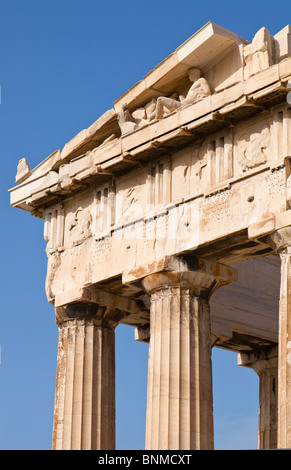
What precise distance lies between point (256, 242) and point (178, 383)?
13.2ft

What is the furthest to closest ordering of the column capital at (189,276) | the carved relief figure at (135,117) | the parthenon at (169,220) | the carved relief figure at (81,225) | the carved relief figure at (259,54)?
the carved relief figure at (81,225), the carved relief figure at (135,117), the column capital at (189,276), the carved relief figure at (259,54), the parthenon at (169,220)

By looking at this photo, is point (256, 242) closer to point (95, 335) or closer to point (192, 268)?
point (192, 268)

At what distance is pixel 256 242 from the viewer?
29.1 meters

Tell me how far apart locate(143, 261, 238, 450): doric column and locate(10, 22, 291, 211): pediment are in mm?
3611

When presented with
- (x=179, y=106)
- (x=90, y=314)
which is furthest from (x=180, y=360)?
(x=179, y=106)

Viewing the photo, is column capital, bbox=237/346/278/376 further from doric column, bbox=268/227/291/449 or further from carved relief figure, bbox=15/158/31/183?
doric column, bbox=268/227/291/449

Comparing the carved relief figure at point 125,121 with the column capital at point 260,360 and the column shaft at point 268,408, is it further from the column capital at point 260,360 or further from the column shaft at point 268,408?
the column shaft at point 268,408

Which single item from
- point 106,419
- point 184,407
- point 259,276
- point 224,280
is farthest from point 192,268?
point 259,276

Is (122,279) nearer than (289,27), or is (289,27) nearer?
(289,27)

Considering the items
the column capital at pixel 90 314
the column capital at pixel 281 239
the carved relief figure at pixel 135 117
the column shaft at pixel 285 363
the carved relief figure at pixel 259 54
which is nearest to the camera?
the column shaft at pixel 285 363

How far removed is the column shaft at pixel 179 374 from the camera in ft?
96.4

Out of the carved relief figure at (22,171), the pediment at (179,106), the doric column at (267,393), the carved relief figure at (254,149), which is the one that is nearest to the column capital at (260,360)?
the doric column at (267,393)

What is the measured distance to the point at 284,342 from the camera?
2702 cm

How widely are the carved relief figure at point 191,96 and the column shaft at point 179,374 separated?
4.72 metres
